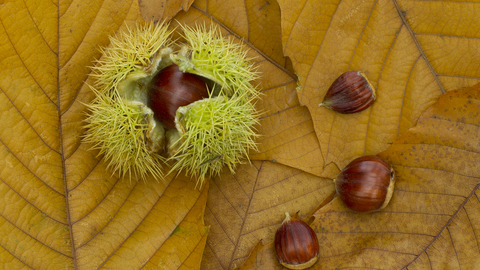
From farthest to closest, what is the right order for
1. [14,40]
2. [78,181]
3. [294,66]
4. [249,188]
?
[249,188]
[294,66]
[78,181]
[14,40]

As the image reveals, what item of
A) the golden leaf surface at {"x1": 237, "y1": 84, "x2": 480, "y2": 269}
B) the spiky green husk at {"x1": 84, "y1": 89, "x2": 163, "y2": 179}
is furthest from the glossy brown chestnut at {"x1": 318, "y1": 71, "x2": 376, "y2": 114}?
the spiky green husk at {"x1": 84, "y1": 89, "x2": 163, "y2": 179}

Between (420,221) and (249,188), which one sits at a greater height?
(249,188)

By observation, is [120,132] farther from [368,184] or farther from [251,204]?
[368,184]

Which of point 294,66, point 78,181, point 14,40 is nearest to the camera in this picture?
point 14,40

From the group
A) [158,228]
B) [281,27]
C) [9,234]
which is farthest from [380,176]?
[9,234]

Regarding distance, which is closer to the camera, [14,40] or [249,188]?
[14,40]

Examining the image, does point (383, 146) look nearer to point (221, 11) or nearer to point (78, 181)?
point (221, 11)

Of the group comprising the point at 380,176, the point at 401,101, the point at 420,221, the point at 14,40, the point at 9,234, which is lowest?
the point at 420,221
